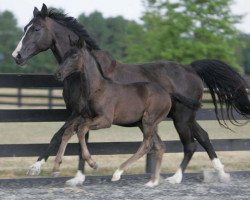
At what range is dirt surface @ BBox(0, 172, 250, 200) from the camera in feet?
19.4

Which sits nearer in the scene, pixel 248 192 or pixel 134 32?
pixel 248 192

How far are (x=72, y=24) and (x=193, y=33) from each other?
871 inches

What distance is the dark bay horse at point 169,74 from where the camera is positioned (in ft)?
21.7

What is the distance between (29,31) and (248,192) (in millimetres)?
3250

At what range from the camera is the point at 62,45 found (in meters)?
6.72

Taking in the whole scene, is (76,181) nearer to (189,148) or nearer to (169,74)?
(189,148)

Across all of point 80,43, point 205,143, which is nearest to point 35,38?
point 80,43

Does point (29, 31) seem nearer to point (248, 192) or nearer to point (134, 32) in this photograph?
point (248, 192)

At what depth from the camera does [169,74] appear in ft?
23.9

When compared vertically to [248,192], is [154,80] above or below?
above

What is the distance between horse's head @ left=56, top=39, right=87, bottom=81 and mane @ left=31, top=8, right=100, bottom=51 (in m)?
0.47

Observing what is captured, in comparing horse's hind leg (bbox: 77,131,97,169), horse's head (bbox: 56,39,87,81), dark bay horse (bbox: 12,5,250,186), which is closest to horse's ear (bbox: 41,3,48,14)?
dark bay horse (bbox: 12,5,250,186)

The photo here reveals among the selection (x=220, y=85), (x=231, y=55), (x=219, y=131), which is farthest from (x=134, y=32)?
(x=220, y=85)

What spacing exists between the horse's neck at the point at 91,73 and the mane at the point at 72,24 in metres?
0.40
